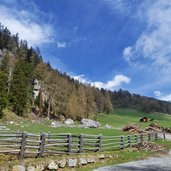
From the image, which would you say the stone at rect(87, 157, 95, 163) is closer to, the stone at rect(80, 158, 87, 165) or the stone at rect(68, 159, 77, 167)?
the stone at rect(80, 158, 87, 165)

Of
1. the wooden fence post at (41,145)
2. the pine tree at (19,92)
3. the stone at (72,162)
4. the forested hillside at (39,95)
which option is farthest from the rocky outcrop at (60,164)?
the pine tree at (19,92)

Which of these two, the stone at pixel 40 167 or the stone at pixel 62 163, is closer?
the stone at pixel 40 167

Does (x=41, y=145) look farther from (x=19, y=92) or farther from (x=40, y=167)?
(x=19, y=92)

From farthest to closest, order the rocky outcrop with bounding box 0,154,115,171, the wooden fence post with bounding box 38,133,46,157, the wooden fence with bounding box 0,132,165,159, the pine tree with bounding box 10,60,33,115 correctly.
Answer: the pine tree with bounding box 10,60,33,115 < the wooden fence post with bounding box 38,133,46,157 < the wooden fence with bounding box 0,132,165,159 < the rocky outcrop with bounding box 0,154,115,171

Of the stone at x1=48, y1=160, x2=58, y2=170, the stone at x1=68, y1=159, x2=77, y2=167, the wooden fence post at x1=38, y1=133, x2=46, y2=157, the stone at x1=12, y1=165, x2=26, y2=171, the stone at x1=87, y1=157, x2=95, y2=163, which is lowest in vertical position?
the stone at x1=12, y1=165, x2=26, y2=171

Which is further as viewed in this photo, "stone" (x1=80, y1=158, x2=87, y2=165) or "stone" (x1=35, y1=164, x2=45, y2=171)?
"stone" (x1=80, y1=158, x2=87, y2=165)

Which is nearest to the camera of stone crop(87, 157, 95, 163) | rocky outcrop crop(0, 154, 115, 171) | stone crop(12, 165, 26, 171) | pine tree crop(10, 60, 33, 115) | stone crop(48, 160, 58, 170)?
stone crop(12, 165, 26, 171)

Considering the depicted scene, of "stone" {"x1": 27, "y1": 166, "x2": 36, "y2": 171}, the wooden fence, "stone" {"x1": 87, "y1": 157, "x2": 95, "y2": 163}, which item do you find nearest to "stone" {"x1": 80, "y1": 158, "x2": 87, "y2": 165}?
"stone" {"x1": 87, "y1": 157, "x2": 95, "y2": 163}

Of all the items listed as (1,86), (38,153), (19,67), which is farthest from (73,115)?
(38,153)

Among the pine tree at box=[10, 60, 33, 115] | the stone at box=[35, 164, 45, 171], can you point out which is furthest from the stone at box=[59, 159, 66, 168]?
the pine tree at box=[10, 60, 33, 115]

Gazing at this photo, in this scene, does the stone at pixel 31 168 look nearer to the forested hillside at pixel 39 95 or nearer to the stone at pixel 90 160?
the stone at pixel 90 160

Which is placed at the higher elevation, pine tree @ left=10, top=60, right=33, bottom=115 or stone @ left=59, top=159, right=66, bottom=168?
pine tree @ left=10, top=60, right=33, bottom=115

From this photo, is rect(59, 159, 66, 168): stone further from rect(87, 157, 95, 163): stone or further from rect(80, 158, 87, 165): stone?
rect(87, 157, 95, 163): stone

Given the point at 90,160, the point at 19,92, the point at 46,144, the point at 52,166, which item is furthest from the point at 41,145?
the point at 19,92
